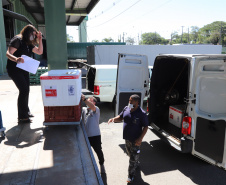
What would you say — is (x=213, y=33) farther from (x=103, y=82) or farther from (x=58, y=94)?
(x=58, y=94)

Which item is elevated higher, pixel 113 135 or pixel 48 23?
pixel 48 23

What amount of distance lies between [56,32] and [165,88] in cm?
508

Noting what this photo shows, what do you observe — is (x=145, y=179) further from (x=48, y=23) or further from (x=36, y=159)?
(x=48, y=23)

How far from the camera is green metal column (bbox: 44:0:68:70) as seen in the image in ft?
27.1

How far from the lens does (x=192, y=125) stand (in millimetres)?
4145

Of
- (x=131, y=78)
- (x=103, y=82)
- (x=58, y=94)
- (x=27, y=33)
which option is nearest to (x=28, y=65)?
(x=27, y=33)

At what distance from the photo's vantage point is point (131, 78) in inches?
242

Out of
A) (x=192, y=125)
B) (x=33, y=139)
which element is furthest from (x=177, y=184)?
(x=33, y=139)

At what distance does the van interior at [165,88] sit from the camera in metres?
5.68

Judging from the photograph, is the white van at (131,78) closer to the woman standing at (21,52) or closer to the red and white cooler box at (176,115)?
the red and white cooler box at (176,115)

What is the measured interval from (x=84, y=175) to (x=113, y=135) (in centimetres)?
352

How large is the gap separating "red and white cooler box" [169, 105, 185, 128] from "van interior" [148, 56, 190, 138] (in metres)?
0.17

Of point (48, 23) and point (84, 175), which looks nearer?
point (84, 175)

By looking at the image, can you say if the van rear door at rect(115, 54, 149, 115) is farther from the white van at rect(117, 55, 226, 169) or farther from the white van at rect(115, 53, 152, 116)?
the white van at rect(117, 55, 226, 169)
